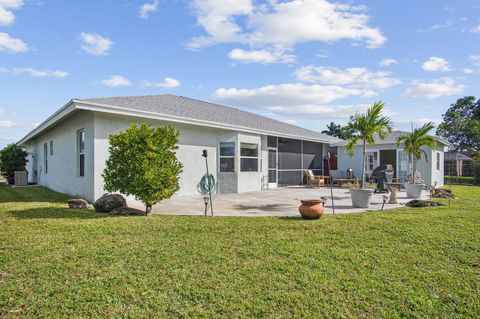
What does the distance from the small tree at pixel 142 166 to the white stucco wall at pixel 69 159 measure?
2700mm

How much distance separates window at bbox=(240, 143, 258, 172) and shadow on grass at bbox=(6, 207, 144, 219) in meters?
6.61

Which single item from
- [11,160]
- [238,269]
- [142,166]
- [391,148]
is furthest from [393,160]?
[11,160]

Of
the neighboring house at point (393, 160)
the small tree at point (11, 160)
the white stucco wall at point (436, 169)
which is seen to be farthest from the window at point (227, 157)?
the small tree at point (11, 160)

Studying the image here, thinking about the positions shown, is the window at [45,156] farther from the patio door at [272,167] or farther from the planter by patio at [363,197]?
the planter by patio at [363,197]

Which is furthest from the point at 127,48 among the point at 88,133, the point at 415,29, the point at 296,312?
the point at 296,312

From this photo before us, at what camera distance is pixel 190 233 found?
6.11 m

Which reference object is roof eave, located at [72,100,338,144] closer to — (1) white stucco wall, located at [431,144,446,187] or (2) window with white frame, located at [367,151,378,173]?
(2) window with white frame, located at [367,151,378,173]

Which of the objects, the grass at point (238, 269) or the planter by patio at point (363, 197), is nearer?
the grass at point (238, 269)

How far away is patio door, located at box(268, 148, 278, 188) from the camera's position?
57.3 ft

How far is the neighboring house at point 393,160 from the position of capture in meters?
17.8

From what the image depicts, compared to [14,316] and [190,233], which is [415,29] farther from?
[14,316]

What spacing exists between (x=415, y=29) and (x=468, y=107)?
4672 centimetres

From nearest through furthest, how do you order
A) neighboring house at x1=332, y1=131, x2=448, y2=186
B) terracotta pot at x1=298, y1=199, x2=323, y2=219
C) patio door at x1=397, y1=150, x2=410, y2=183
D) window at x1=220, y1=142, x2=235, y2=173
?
1. terracotta pot at x1=298, y1=199, x2=323, y2=219
2. window at x1=220, y1=142, x2=235, y2=173
3. neighboring house at x1=332, y1=131, x2=448, y2=186
4. patio door at x1=397, y1=150, x2=410, y2=183

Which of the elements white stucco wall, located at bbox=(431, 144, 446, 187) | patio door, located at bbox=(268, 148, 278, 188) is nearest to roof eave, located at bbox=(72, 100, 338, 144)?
patio door, located at bbox=(268, 148, 278, 188)
